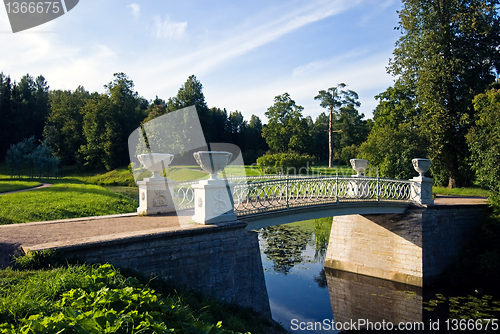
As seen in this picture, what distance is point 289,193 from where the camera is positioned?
968cm

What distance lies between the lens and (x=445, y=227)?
12.7 metres

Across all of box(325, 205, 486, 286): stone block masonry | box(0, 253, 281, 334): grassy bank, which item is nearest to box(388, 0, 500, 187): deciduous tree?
box(325, 205, 486, 286): stone block masonry

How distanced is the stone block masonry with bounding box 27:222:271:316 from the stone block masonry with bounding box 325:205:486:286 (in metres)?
6.58

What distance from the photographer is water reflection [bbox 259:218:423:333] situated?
9648 millimetres

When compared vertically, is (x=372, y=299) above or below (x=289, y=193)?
below

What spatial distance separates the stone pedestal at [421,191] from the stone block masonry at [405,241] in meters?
0.30

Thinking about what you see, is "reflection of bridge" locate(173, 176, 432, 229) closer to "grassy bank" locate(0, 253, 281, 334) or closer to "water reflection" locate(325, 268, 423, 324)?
"water reflection" locate(325, 268, 423, 324)

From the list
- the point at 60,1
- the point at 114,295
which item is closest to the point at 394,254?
the point at 114,295

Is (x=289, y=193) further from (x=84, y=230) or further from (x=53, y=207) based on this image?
(x=53, y=207)

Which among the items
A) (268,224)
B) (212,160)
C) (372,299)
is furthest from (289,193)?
(372,299)

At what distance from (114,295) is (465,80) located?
22.2 metres

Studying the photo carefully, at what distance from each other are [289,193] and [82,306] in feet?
22.1

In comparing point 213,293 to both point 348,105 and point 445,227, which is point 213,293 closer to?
point 445,227

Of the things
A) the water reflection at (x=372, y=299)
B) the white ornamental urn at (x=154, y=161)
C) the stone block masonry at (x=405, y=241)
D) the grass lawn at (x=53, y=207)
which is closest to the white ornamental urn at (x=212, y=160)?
the white ornamental urn at (x=154, y=161)
